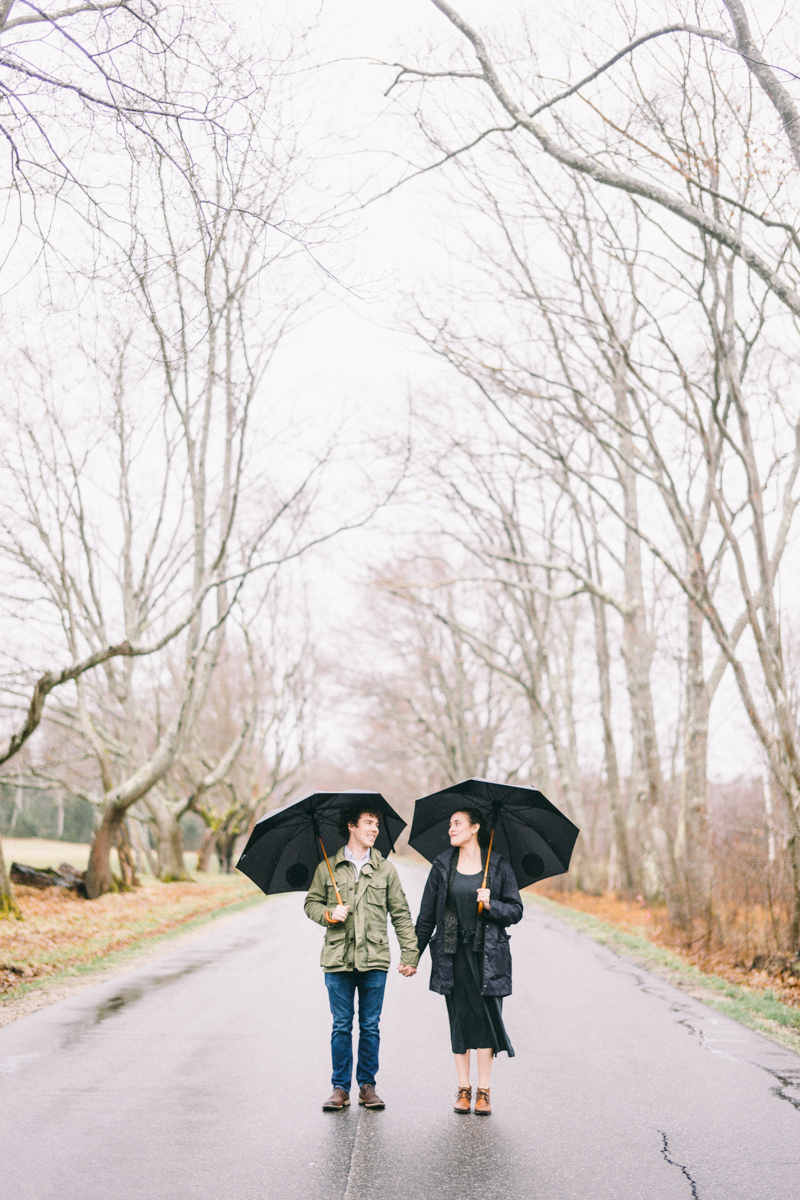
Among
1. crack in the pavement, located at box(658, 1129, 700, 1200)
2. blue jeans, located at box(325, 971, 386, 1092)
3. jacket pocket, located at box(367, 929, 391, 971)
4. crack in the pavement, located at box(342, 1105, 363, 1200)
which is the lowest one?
crack in the pavement, located at box(342, 1105, 363, 1200)

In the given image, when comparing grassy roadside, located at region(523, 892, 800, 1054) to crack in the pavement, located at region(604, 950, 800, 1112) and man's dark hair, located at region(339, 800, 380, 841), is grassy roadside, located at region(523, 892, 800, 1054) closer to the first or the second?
crack in the pavement, located at region(604, 950, 800, 1112)

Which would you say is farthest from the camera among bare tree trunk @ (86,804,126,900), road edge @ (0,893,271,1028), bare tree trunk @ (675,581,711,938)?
bare tree trunk @ (86,804,126,900)

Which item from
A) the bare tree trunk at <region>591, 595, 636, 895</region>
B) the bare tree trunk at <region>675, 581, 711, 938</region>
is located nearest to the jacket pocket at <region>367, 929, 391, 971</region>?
the bare tree trunk at <region>675, 581, 711, 938</region>

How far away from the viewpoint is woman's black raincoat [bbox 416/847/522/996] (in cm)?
562

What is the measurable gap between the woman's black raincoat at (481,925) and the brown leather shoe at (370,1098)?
63cm

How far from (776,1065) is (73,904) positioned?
52.1 ft

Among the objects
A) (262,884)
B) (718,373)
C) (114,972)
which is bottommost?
(114,972)

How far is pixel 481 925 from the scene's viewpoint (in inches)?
224

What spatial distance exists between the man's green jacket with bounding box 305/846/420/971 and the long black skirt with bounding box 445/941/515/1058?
0.84 ft

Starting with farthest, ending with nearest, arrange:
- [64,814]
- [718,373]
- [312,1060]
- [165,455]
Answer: [64,814] < [165,455] < [718,373] < [312,1060]

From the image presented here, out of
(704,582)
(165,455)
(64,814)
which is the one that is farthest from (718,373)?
→ (64,814)

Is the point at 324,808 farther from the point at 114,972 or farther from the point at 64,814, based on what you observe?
the point at 64,814

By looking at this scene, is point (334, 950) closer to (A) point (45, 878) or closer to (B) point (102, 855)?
(B) point (102, 855)

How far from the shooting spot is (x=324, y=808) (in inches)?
242
